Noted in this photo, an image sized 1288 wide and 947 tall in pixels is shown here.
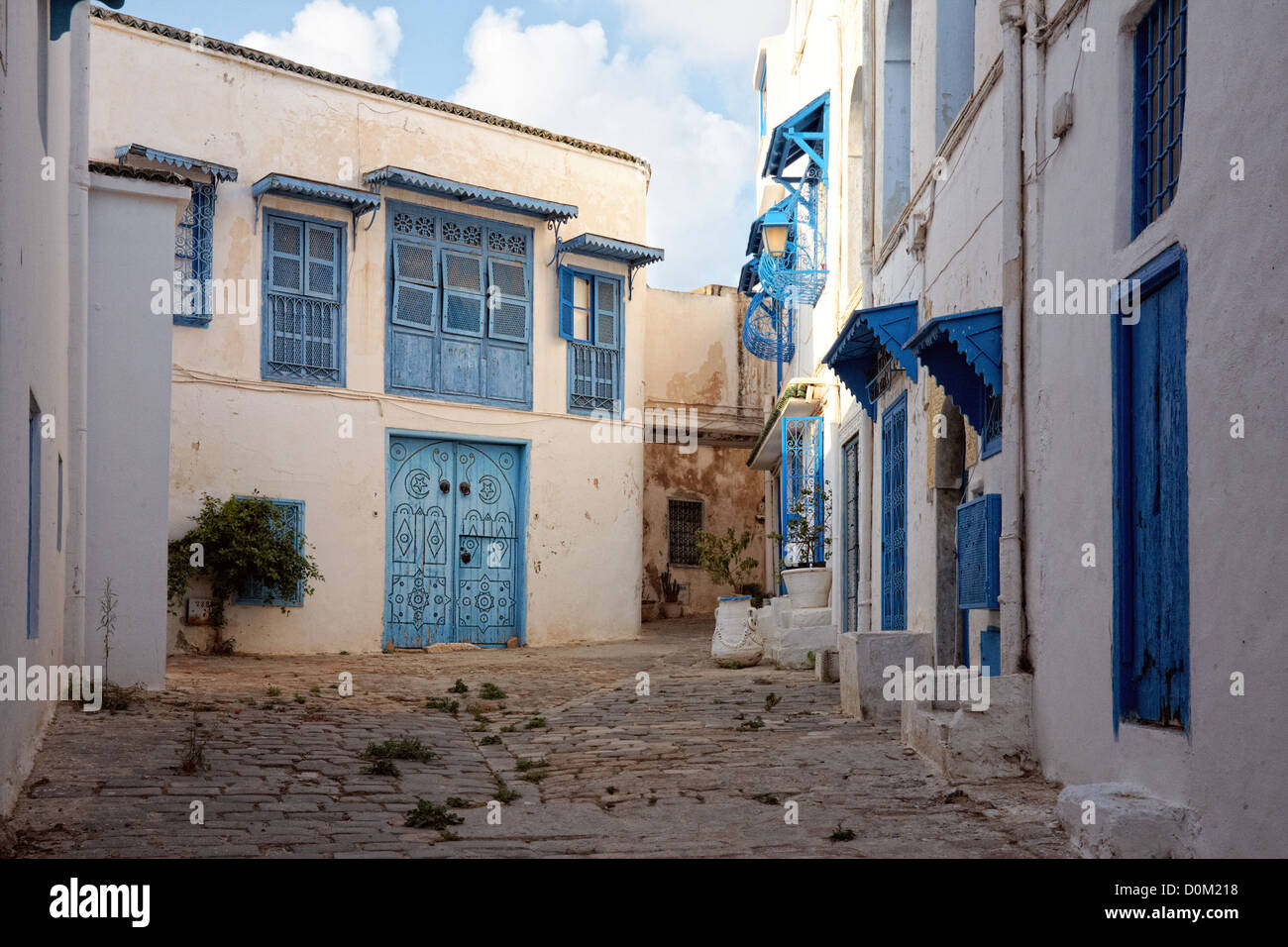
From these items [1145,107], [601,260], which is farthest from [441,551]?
[1145,107]

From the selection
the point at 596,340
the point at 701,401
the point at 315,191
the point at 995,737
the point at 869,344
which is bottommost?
the point at 995,737

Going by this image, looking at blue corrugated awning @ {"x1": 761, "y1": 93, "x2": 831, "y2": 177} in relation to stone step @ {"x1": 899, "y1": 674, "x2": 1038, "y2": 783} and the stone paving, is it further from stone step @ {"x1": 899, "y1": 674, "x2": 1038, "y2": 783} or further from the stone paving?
stone step @ {"x1": 899, "y1": 674, "x2": 1038, "y2": 783}

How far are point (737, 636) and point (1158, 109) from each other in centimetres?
923

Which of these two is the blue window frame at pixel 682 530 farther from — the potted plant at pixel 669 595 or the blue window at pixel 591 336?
the blue window at pixel 591 336

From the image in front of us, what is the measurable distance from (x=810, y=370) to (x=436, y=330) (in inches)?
206

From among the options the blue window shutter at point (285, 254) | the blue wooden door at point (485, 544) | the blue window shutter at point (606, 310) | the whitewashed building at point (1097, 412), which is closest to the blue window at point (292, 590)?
the blue wooden door at point (485, 544)

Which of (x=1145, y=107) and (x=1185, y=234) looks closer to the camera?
(x=1185, y=234)

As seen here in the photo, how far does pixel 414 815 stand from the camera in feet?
18.2

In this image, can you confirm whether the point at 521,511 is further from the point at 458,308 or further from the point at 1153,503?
the point at 1153,503

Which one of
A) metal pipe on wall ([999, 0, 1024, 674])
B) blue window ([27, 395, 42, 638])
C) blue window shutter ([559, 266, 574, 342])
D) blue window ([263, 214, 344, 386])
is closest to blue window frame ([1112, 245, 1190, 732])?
metal pipe on wall ([999, 0, 1024, 674])

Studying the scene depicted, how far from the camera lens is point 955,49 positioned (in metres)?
9.54

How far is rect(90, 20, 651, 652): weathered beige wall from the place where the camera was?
14.9 m

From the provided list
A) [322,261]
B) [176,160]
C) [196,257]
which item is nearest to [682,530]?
[322,261]
